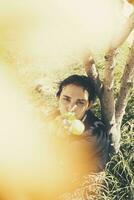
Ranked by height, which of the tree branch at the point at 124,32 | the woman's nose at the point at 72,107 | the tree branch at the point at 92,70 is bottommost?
the woman's nose at the point at 72,107

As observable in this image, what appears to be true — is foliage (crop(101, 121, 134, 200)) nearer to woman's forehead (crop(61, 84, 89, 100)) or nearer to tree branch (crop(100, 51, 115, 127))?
tree branch (crop(100, 51, 115, 127))

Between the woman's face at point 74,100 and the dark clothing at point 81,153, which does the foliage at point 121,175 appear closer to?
the dark clothing at point 81,153

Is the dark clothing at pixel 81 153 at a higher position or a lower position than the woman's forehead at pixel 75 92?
lower

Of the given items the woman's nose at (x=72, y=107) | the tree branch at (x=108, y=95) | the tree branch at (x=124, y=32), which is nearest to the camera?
the tree branch at (x=124, y=32)

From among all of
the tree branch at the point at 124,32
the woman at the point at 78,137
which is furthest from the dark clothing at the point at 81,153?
the tree branch at the point at 124,32

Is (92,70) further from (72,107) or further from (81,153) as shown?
(81,153)

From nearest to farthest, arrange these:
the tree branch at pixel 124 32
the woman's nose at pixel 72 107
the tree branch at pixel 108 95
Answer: the tree branch at pixel 124 32 < the tree branch at pixel 108 95 < the woman's nose at pixel 72 107

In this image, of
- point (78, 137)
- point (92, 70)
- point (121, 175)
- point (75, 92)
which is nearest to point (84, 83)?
point (75, 92)

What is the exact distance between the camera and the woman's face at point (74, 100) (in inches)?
106

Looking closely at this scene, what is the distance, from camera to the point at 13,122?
2.98 m

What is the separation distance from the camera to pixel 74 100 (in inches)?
106

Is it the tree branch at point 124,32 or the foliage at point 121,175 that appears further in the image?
the foliage at point 121,175

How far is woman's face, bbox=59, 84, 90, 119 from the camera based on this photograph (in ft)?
8.80

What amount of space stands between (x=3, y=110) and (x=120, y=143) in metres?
0.81
